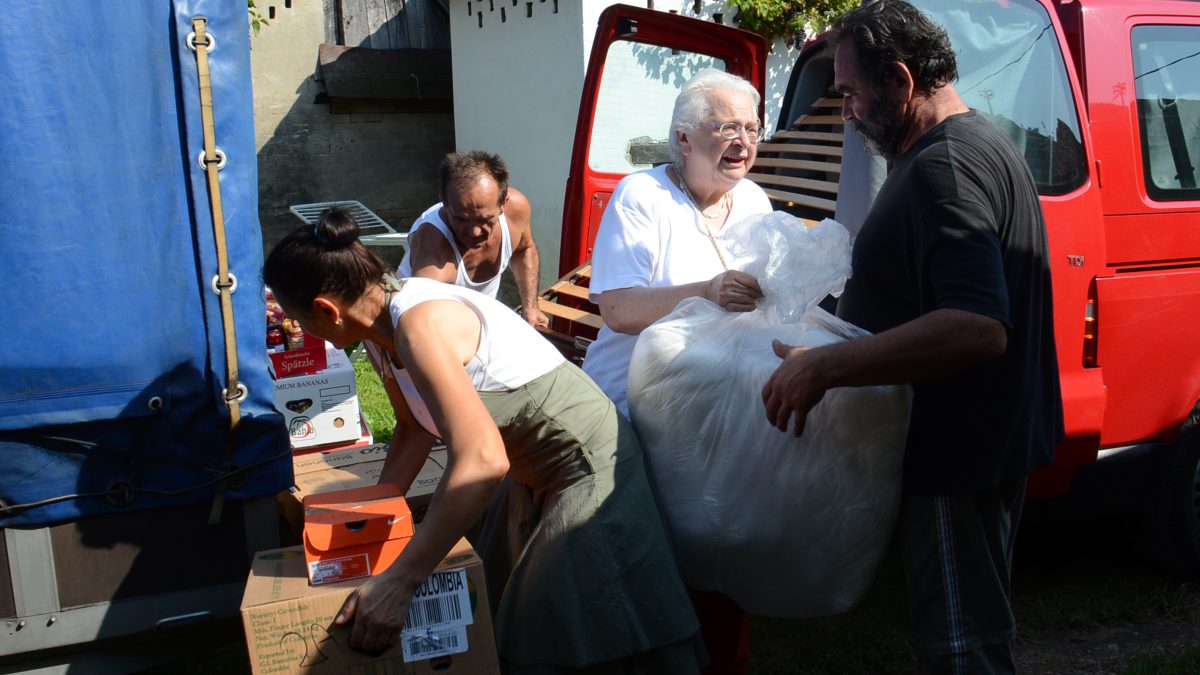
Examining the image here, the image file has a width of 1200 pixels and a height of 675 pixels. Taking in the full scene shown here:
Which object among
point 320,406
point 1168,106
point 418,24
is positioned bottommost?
point 320,406

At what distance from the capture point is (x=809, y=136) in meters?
4.71

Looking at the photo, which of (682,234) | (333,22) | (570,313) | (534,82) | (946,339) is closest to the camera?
(946,339)

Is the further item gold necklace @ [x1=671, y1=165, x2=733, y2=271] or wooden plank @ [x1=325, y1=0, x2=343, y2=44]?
wooden plank @ [x1=325, y1=0, x2=343, y2=44]

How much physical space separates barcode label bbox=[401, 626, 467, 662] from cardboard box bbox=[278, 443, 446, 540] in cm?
91

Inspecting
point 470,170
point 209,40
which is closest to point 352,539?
point 209,40

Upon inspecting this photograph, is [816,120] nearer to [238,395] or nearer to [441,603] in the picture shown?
[238,395]

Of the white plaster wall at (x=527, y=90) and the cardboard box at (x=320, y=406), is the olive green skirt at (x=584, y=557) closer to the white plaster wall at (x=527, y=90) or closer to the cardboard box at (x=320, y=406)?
the cardboard box at (x=320, y=406)

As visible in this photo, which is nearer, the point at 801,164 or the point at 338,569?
the point at 338,569

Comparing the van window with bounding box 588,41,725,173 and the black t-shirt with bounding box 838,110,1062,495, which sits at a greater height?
the van window with bounding box 588,41,725,173

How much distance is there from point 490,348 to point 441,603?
20.1 inches

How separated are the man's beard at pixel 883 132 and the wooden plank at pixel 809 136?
2.34 meters

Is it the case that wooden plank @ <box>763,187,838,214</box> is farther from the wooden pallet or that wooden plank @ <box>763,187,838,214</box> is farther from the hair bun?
the hair bun

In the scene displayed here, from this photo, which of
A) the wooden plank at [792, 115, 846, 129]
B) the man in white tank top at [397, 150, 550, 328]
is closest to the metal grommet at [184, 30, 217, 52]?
the man in white tank top at [397, 150, 550, 328]

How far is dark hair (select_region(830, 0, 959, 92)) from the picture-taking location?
2055 millimetres
